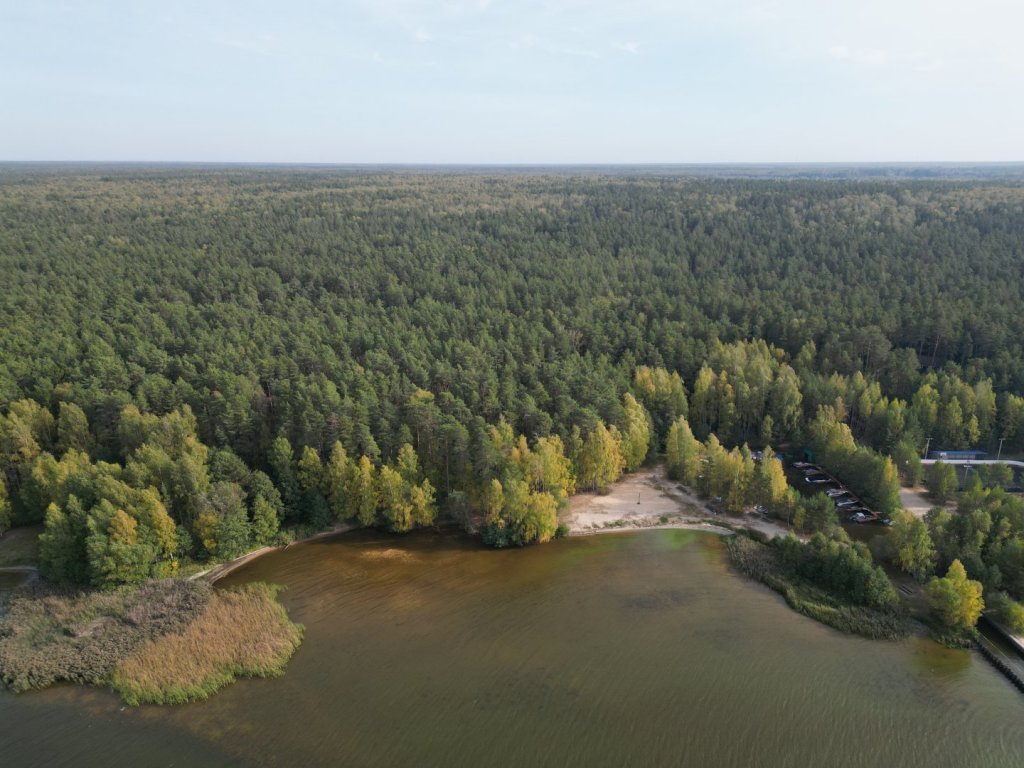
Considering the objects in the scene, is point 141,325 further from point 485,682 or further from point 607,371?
point 485,682

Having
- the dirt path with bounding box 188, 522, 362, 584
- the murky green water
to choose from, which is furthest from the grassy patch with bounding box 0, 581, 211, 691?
the dirt path with bounding box 188, 522, 362, 584

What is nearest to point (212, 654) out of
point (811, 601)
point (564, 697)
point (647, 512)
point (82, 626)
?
point (82, 626)

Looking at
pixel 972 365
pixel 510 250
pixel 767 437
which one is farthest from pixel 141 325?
pixel 972 365

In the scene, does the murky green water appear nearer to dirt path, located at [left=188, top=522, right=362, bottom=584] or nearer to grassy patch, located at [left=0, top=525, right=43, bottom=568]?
dirt path, located at [left=188, top=522, right=362, bottom=584]

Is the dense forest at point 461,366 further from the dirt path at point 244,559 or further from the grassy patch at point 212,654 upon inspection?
the grassy patch at point 212,654

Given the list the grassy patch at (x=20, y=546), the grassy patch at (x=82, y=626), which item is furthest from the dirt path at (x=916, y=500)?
the grassy patch at (x=20, y=546)

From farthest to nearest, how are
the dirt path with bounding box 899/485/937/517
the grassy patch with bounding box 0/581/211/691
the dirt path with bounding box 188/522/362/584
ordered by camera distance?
the dirt path with bounding box 899/485/937/517
the dirt path with bounding box 188/522/362/584
the grassy patch with bounding box 0/581/211/691
